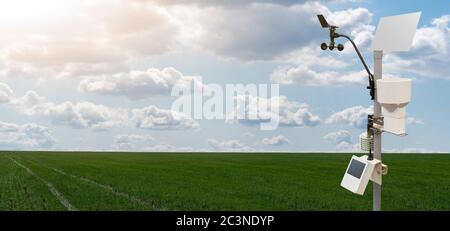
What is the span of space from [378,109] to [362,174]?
108cm

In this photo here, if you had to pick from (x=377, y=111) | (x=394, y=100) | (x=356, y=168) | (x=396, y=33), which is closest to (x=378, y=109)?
(x=377, y=111)

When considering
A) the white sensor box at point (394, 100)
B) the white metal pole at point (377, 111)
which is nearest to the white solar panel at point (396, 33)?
the white metal pole at point (377, 111)

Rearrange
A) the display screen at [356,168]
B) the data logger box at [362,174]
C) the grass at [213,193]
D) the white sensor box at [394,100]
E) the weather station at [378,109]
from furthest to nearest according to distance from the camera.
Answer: the grass at [213,193] < the display screen at [356,168] < the data logger box at [362,174] < the weather station at [378,109] < the white sensor box at [394,100]

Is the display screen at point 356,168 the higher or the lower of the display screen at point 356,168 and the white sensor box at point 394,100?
the lower

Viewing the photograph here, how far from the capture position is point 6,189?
938 inches

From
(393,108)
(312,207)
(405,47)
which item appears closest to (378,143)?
(393,108)

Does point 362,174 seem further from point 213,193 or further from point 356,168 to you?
point 213,193

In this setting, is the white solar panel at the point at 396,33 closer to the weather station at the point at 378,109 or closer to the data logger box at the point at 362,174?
the weather station at the point at 378,109

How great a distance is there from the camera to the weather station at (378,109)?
9.29m

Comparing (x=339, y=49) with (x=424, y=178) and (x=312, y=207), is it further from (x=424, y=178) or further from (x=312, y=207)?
(x=424, y=178)

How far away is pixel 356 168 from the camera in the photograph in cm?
988

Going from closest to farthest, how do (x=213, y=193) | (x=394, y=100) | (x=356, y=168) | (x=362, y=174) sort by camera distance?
(x=394, y=100)
(x=362, y=174)
(x=356, y=168)
(x=213, y=193)
